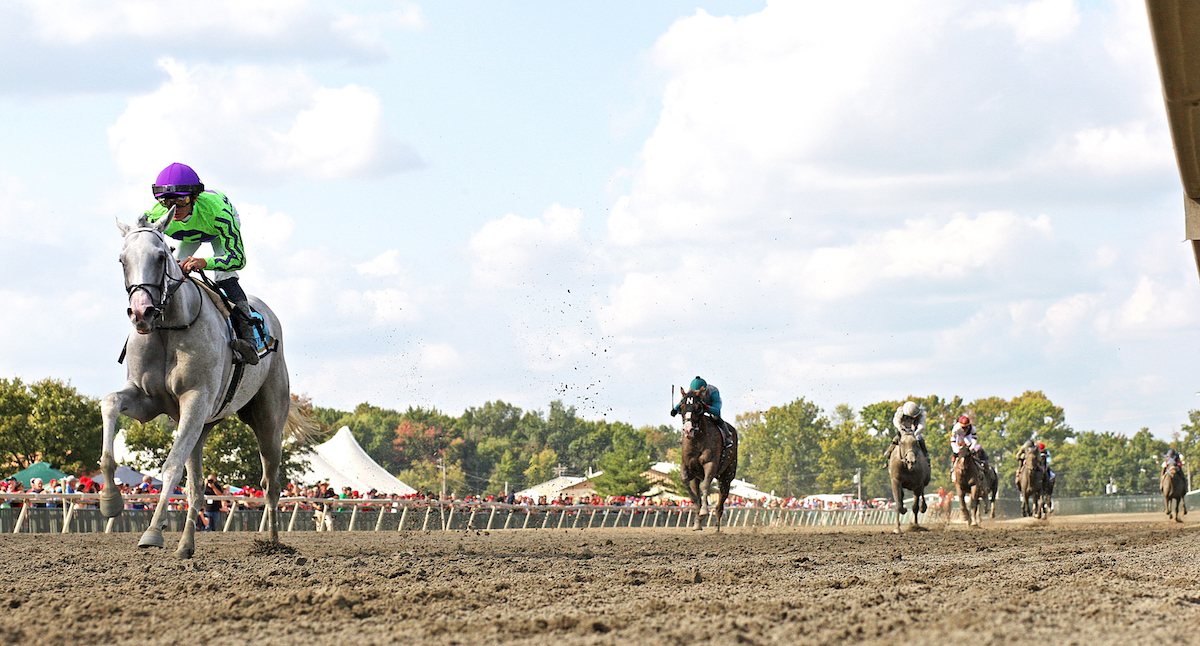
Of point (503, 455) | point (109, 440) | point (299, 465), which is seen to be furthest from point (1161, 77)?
point (503, 455)

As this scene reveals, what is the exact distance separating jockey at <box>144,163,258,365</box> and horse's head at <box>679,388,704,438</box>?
1123cm

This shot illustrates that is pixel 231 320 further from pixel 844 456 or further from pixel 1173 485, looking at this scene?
pixel 844 456

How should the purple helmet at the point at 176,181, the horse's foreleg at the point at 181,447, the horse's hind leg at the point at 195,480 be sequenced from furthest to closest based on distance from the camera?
the horse's hind leg at the point at 195,480 < the purple helmet at the point at 176,181 < the horse's foreleg at the point at 181,447

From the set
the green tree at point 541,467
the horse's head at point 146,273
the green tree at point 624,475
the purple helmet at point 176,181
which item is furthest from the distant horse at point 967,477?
the green tree at point 541,467

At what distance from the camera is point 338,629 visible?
5.00 m

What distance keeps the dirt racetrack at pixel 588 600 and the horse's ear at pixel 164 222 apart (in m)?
2.51

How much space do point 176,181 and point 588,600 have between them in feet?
18.2

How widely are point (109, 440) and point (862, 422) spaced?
14986 cm

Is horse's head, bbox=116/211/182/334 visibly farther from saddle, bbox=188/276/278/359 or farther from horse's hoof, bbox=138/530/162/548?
horse's hoof, bbox=138/530/162/548

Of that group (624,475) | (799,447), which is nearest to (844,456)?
(799,447)

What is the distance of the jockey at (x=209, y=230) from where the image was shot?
970cm

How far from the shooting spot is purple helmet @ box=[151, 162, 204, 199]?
31.7 feet

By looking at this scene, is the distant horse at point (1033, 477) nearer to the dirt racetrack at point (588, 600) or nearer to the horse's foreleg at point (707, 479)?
the horse's foreleg at point (707, 479)

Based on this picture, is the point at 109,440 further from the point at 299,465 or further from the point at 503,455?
the point at 503,455
